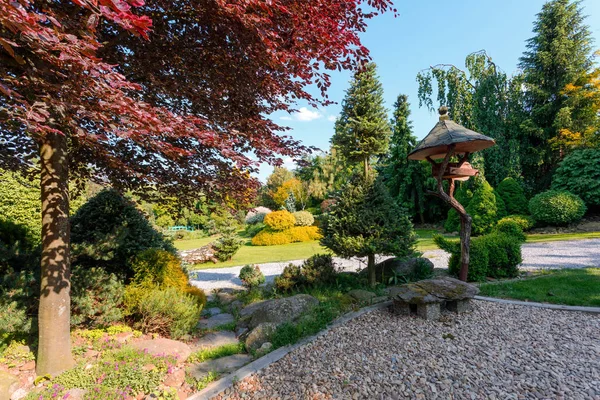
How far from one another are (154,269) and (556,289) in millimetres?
Answer: 6299

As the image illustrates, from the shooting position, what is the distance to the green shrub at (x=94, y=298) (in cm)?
331

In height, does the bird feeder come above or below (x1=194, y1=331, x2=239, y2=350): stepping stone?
above

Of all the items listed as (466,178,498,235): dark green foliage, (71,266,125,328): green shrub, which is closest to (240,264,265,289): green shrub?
(71,266,125,328): green shrub

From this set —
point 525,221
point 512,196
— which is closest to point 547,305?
point 525,221

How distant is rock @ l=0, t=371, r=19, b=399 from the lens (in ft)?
7.86

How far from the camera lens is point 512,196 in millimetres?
14266

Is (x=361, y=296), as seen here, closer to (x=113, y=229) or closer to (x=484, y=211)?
(x=113, y=229)

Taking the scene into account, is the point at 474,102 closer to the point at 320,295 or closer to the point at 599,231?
the point at 599,231

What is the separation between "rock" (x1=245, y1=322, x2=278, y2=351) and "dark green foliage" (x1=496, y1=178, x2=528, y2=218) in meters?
15.1

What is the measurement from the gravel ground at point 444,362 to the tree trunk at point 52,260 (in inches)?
66.3

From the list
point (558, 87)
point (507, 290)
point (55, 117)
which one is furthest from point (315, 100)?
point (558, 87)

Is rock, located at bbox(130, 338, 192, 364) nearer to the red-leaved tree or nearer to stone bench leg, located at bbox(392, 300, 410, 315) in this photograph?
the red-leaved tree

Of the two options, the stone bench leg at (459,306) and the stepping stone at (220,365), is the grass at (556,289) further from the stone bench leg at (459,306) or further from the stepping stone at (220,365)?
the stepping stone at (220,365)

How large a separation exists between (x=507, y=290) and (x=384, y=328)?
280 cm
